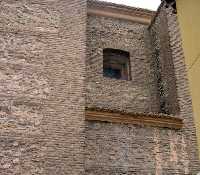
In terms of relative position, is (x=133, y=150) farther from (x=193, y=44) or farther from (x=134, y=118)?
(x=193, y=44)

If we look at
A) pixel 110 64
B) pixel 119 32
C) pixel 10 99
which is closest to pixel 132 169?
pixel 10 99

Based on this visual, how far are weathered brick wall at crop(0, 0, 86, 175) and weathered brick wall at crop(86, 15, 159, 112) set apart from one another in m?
1.30

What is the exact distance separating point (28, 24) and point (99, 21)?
2.93 meters

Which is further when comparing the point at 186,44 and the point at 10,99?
the point at 10,99

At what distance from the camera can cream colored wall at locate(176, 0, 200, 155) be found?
450 centimetres

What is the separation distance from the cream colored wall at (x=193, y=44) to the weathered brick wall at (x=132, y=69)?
584 centimetres

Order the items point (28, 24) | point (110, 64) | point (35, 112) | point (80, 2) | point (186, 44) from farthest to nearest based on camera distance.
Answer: point (110, 64)
point (80, 2)
point (28, 24)
point (35, 112)
point (186, 44)

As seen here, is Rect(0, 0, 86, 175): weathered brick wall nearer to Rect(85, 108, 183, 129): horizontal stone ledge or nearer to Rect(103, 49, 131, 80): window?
Rect(85, 108, 183, 129): horizontal stone ledge

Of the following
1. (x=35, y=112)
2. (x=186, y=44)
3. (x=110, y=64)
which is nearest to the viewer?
(x=186, y=44)

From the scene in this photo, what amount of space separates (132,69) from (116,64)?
569 mm

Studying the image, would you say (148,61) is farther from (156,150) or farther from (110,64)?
(156,150)

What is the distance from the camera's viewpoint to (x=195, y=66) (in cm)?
455

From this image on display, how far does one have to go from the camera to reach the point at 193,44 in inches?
183

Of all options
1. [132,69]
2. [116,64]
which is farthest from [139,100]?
[116,64]
